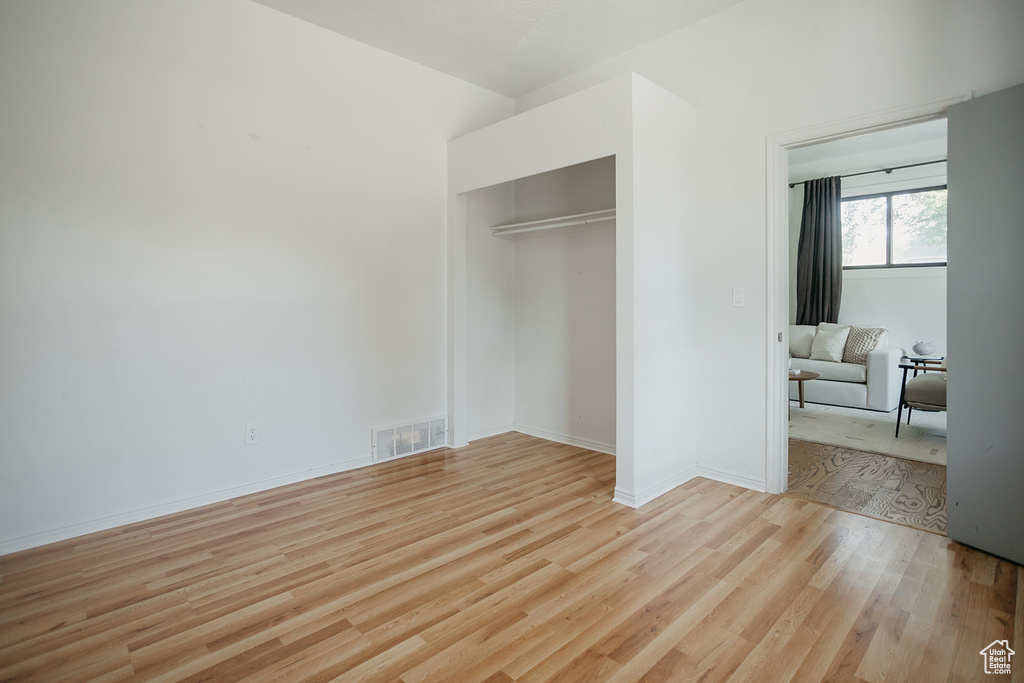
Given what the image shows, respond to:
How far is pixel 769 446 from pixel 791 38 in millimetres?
2331

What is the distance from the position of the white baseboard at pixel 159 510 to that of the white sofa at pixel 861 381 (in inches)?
197

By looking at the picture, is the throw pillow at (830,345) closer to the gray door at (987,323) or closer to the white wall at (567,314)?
the white wall at (567,314)

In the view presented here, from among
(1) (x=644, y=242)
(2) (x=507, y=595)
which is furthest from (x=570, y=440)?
(2) (x=507, y=595)

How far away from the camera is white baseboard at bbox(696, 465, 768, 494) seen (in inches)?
122

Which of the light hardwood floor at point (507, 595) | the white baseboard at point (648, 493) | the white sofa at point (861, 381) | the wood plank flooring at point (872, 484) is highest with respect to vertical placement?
the white sofa at point (861, 381)

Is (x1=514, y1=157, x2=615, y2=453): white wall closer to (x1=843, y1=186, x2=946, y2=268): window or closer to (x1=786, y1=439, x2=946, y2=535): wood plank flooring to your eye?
(x1=786, y1=439, x2=946, y2=535): wood plank flooring

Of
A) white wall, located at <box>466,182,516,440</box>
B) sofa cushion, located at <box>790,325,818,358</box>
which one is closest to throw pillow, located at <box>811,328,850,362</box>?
sofa cushion, located at <box>790,325,818,358</box>

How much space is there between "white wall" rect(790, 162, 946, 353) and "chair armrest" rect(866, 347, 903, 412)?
1.02 m

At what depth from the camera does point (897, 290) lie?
20.7 ft

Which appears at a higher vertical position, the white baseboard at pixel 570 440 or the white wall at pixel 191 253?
the white wall at pixel 191 253

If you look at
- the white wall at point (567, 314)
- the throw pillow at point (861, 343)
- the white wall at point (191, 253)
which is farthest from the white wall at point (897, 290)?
the white wall at point (191, 253)

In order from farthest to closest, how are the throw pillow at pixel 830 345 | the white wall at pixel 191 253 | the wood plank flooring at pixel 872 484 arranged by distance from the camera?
the throw pillow at pixel 830 345, the wood plank flooring at pixel 872 484, the white wall at pixel 191 253

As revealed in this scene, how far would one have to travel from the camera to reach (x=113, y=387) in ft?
8.59

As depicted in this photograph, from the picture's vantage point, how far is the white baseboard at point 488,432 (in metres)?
4.30
